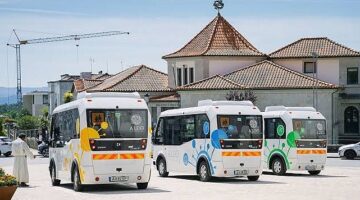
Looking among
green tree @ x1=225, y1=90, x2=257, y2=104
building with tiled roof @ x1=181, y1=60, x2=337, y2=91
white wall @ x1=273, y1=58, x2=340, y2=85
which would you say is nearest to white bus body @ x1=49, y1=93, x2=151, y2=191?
green tree @ x1=225, y1=90, x2=257, y2=104

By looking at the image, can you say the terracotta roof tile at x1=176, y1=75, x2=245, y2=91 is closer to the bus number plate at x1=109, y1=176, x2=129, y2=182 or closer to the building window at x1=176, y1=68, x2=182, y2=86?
the building window at x1=176, y1=68, x2=182, y2=86

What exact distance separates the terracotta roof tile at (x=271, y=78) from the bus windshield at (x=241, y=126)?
37.5 m

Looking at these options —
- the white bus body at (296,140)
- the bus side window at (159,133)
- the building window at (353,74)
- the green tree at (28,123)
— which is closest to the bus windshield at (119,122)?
the bus side window at (159,133)

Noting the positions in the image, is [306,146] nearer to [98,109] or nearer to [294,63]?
[98,109]

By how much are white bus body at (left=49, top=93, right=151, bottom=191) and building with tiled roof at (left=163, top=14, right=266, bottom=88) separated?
156ft

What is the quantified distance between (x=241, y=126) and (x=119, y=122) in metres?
5.66

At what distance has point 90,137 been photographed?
24.1m

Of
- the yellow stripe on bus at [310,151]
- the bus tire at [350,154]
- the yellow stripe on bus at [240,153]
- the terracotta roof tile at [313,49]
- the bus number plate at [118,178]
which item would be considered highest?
the terracotta roof tile at [313,49]

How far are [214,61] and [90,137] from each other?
4948 cm

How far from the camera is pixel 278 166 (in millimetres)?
32938

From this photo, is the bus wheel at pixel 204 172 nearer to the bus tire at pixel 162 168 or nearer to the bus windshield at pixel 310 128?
the bus tire at pixel 162 168

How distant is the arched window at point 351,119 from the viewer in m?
70.5

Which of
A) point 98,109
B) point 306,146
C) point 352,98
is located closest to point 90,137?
point 98,109

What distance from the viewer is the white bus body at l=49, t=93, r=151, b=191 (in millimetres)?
24078
